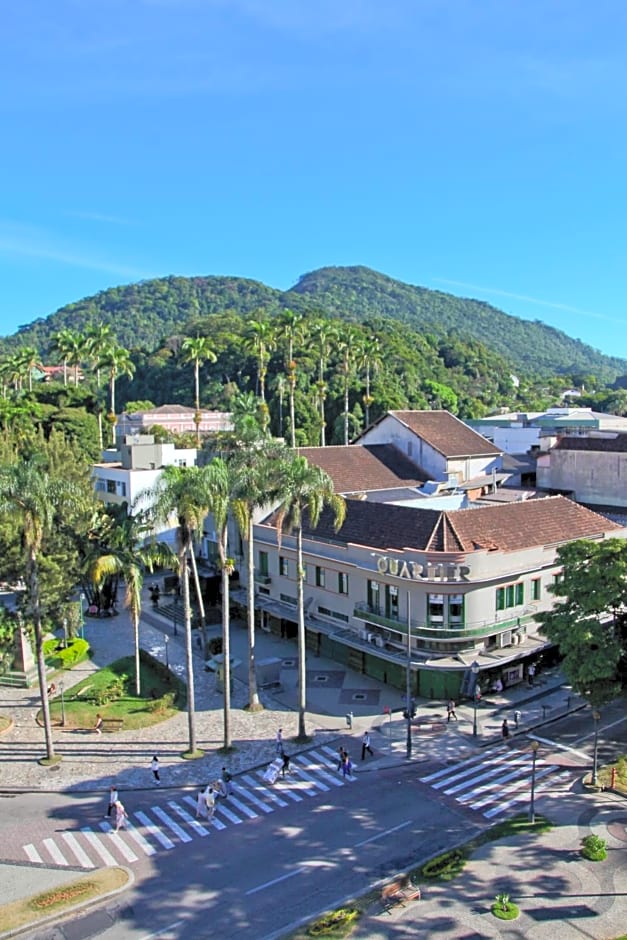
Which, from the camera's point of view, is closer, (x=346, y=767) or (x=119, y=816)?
(x=119, y=816)

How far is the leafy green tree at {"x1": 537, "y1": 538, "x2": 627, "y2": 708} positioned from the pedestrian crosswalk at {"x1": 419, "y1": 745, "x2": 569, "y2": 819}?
4223mm

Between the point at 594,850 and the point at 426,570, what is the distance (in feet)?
56.7

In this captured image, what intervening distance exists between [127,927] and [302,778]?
37.5 ft

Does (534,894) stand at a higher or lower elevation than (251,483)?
lower

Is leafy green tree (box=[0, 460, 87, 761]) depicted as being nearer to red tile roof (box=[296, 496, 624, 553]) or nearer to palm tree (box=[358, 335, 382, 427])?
red tile roof (box=[296, 496, 624, 553])

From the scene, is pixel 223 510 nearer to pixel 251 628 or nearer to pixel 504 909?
pixel 251 628

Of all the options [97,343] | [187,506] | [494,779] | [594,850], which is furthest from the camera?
[97,343]

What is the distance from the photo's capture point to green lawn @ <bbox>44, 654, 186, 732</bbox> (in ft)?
132

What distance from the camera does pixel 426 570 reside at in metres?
40.9

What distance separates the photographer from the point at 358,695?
42.4m

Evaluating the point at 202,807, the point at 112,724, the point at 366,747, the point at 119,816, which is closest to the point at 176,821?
the point at 202,807

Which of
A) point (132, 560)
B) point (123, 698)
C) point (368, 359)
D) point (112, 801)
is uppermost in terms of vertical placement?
point (368, 359)

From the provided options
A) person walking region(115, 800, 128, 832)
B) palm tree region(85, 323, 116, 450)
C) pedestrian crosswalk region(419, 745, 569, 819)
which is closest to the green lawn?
person walking region(115, 800, 128, 832)

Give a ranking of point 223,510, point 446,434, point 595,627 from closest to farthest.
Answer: point 595,627, point 223,510, point 446,434
